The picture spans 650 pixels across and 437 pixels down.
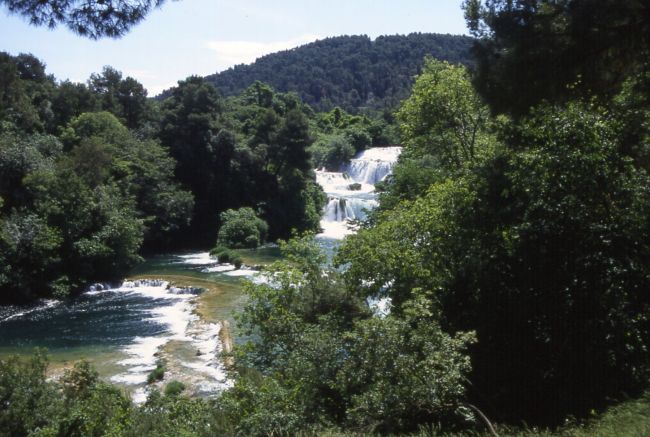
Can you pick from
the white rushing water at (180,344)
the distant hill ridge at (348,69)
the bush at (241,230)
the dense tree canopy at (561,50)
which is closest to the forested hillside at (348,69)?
the distant hill ridge at (348,69)

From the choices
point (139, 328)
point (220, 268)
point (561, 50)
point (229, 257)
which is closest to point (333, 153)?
point (229, 257)

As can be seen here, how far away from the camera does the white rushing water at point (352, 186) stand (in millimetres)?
46938

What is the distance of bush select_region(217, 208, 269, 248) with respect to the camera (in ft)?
131

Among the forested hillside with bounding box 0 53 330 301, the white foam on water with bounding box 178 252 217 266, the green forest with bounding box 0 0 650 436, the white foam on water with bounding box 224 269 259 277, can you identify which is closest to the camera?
the green forest with bounding box 0 0 650 436

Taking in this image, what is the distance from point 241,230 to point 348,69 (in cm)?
12596

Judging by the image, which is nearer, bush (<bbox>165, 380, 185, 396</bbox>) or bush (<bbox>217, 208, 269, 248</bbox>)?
bush (<bbox>165, 380, 185, 396</bbox>)

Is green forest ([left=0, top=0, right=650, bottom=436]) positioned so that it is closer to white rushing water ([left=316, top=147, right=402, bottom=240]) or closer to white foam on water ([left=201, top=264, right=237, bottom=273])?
white foam on water ([left=201, top=264, right=237, bottom=273])

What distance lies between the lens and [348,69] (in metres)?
159

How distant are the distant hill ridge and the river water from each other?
11469 cm

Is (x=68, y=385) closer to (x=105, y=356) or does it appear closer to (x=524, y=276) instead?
(x=105, y=356)

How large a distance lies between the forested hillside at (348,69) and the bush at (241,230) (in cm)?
10024

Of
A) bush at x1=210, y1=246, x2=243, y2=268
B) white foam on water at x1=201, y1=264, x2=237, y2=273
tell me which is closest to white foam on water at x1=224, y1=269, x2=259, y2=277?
white foam on water at x1=201, y1=264, x2=237, y2=273

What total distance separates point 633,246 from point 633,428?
151 inches

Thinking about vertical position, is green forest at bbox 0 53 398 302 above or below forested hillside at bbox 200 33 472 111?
below
